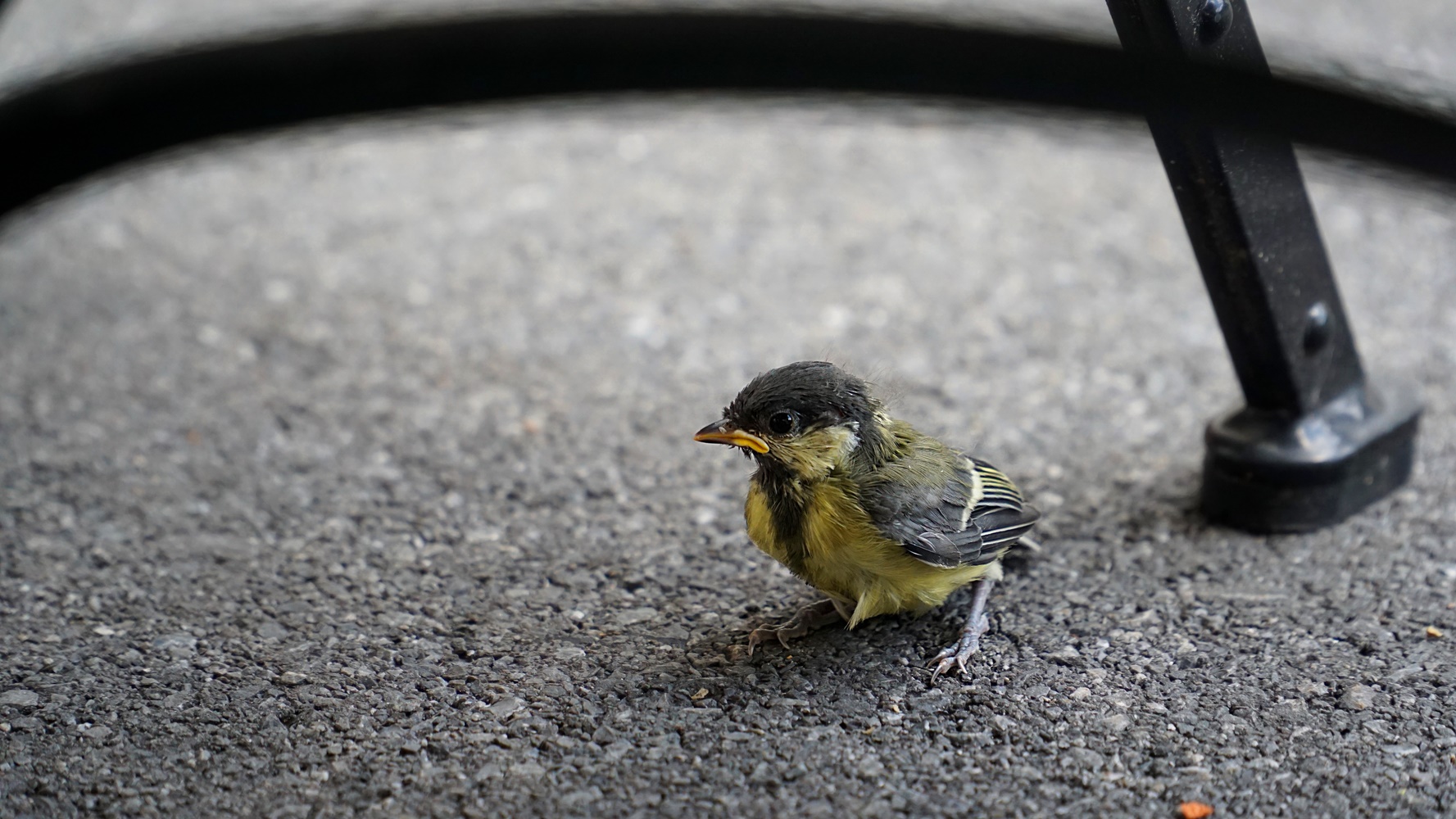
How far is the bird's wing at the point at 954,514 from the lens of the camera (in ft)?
9.02

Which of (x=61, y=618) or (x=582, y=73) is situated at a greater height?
(x=582, y=73)

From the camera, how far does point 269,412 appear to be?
13.6 ft

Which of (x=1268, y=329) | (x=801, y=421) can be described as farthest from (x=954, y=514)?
(x=1268, y=329)

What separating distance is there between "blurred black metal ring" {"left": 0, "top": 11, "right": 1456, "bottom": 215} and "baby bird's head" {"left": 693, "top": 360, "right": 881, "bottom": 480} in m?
0.87

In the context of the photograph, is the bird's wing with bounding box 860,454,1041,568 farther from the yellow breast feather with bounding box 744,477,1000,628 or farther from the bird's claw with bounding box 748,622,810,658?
the bird's claw with bounding box 748,622,810,658

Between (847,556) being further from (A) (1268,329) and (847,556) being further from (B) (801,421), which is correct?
(A) (1268,329)

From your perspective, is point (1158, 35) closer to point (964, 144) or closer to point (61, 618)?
point (61, 618)

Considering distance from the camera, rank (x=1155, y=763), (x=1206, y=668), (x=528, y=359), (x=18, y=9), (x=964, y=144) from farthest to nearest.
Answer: (x=18, y=9) → (x=964, y=144) → (x=528, y=359) → (x=1206, y=668) → (x=1155, y=763)

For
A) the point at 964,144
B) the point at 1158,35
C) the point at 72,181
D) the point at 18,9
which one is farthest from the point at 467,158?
the point at 1158,35

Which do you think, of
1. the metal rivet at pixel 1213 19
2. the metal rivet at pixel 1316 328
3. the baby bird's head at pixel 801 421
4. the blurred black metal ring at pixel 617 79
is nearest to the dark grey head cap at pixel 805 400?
the baby bird's head at pixel 801 421

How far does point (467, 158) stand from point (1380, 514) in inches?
166

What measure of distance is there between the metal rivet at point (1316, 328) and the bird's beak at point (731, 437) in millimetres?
1464

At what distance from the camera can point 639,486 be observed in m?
3.77

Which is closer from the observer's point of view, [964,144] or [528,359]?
[528,359]
